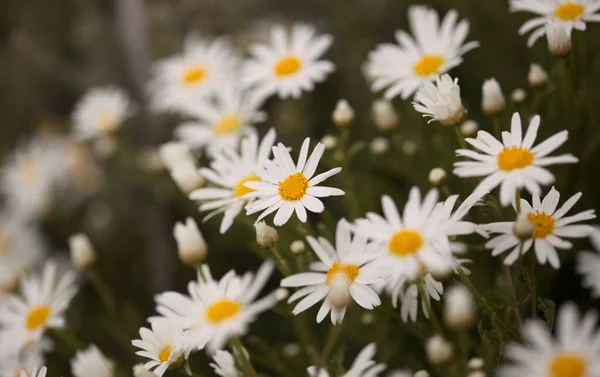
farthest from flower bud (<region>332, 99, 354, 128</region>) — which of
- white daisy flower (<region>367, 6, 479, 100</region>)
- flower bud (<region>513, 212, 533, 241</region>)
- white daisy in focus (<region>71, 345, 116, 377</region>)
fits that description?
white daisy in focus (<region>71, 345, 116, 377</region>)

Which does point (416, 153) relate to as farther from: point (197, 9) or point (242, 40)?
point (197, 9)

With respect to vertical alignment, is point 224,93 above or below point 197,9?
below

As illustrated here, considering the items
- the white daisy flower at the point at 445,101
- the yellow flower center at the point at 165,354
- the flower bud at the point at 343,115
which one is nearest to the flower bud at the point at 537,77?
the white daisy flower at the point at 445,101

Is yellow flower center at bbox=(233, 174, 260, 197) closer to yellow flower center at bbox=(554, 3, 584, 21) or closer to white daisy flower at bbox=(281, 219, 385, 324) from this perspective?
white daisy flower at bbox=(281, 219, 385, 324)

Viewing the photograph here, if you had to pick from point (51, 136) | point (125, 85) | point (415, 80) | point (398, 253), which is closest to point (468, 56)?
point (415, 80)

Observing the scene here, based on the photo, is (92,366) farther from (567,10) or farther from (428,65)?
(567,10)

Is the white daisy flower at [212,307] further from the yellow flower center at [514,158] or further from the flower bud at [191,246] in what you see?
the yellow flower center at [514,158]

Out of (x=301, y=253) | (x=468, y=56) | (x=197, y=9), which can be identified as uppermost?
(x=197, y=9)

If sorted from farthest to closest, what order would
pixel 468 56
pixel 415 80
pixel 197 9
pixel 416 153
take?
pixel 197 9, pixel 468 56, pixel 416 153, pixel 415 80
